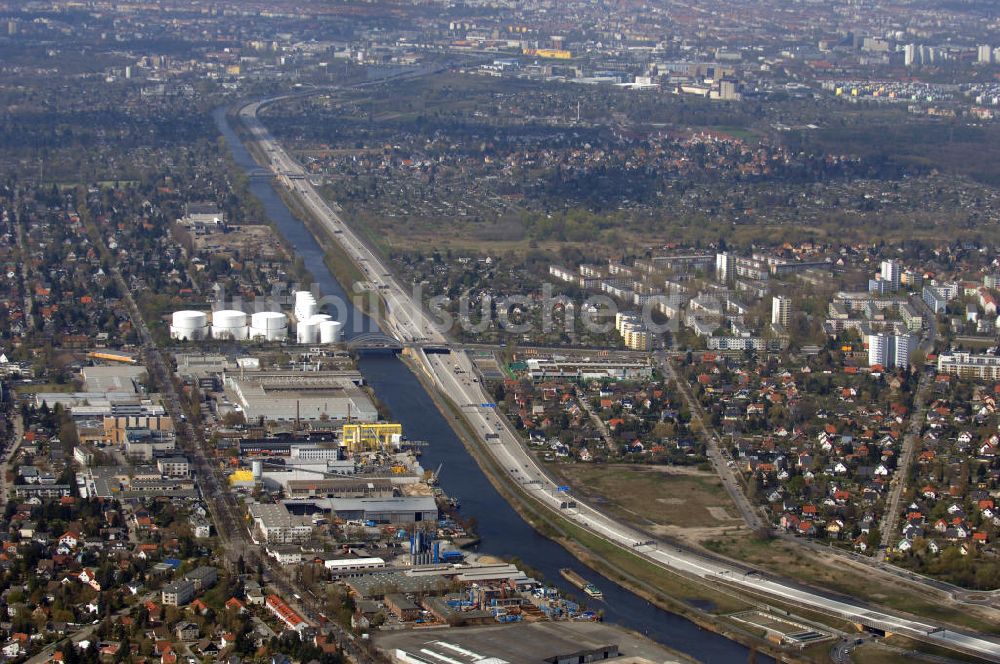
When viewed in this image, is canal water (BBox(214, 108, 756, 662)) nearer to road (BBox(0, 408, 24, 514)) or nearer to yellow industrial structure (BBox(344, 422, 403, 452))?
yellow industrial structure (BBox(344, 422, 403, 452))

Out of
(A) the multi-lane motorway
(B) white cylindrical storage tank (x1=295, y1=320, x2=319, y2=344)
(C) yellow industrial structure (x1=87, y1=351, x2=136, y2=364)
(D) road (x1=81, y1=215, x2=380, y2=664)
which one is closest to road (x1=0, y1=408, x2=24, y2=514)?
(D) road (x1=81, y1=215, x2=380, y2=664)

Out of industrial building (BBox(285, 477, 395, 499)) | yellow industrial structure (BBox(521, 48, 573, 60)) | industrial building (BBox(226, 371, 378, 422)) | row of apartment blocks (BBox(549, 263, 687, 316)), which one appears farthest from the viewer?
yellow industrial structure (BBox(521, 48, 573, 60))

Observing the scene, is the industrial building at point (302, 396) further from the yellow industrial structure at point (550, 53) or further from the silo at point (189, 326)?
the yellow industrial structure at point (550, 53)

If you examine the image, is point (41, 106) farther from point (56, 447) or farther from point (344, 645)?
point (344, 645)

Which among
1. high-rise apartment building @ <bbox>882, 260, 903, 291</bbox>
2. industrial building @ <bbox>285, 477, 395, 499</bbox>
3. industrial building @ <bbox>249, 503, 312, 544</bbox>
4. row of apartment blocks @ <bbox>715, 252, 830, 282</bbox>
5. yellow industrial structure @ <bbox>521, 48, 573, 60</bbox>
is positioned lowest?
yellow industrial structure @ <bbox>521, 48, 573, 60</bbox>

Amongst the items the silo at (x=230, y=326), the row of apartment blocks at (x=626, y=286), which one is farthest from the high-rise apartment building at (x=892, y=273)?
the silo at (x=230, y=326)

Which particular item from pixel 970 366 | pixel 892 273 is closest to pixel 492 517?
pixel 970 366
